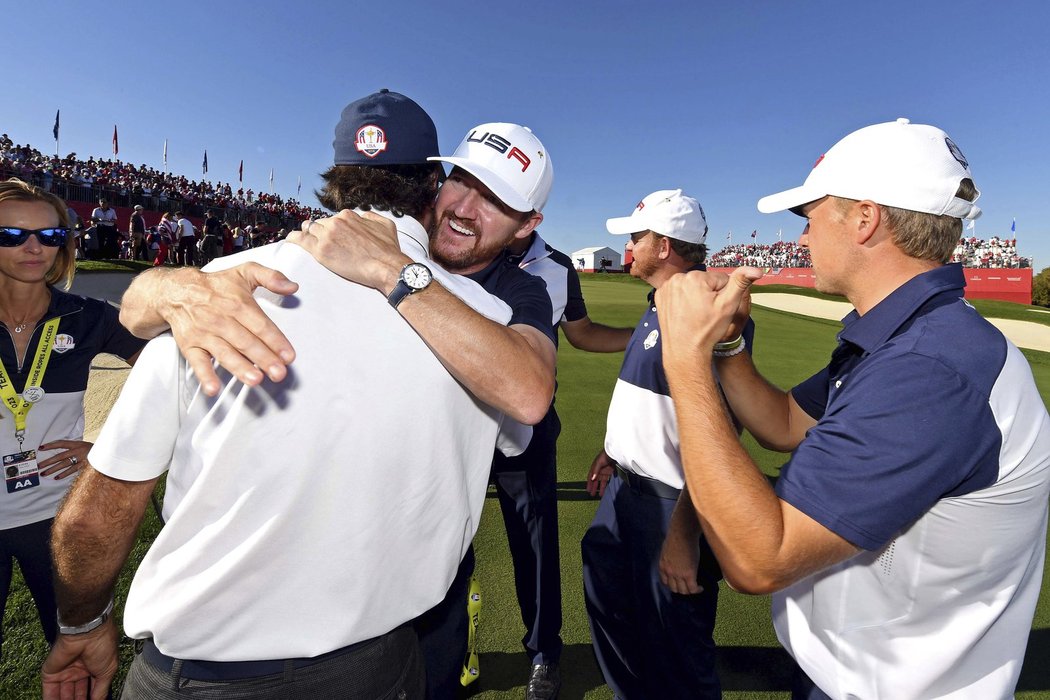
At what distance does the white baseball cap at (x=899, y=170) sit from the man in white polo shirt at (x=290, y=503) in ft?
3.49

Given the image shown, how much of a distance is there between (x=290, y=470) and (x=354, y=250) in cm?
48

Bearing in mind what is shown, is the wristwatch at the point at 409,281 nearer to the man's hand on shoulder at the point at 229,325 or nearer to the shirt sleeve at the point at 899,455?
the man's hand on shoulder at the point at 229,325

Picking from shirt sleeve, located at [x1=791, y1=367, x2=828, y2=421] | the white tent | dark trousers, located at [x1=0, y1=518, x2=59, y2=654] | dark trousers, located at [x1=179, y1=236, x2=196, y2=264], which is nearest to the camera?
shirt sleeve, located at [x1=791, y1=367, x2=828, y2=421]

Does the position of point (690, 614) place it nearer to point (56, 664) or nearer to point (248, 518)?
point (248, 518)

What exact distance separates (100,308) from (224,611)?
2.29 meters

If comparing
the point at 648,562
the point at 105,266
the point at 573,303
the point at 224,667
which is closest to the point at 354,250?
the point at 224,667

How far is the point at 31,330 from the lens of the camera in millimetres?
2473

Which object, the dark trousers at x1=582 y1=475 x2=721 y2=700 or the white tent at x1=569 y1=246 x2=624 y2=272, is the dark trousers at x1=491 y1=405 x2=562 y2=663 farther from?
the white tent at x1=569 y1=246 x2=624 y2=272

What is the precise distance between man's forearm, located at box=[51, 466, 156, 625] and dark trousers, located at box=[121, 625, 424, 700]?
0.74 feet

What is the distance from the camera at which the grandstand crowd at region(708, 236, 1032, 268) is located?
108ft

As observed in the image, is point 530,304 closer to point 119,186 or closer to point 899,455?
point 899,455

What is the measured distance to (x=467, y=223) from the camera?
6.82 feet

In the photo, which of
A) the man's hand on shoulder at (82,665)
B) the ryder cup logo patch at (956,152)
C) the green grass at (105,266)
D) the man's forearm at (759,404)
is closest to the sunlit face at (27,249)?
the man's hand on shoulder at (82,665)

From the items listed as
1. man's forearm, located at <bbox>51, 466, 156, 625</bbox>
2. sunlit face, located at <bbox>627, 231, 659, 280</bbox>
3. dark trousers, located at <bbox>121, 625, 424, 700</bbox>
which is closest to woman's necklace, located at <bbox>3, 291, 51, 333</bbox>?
man's forearm, located at <bbox>51, 466, 156, 625</bbox>
